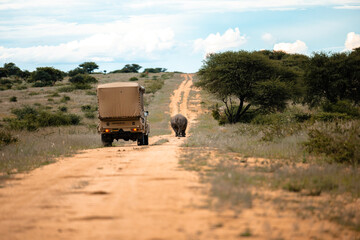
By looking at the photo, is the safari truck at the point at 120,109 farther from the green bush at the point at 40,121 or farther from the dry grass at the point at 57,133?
the green bush at the point at 40,121

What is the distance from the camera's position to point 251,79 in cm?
3466

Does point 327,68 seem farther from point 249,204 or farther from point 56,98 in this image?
point 56,98

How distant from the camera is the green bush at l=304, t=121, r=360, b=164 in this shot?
1130 cm

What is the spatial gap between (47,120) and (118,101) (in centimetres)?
1337

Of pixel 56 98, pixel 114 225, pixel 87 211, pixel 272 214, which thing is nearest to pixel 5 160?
pixel 87 211

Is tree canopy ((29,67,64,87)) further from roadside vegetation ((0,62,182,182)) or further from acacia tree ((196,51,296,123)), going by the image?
acacia tree ((196,51,296,123))

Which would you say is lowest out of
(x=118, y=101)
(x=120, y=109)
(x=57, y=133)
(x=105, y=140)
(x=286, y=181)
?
(x=286, y=181)

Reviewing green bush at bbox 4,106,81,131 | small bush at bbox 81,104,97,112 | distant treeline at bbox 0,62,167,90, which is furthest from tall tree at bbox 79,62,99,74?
green bush at bbox 4,106,81,131

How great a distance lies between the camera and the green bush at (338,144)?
37.1ft

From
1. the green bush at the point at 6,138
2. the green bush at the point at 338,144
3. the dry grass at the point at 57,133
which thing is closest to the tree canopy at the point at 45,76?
the dry grass at the point at 57,133

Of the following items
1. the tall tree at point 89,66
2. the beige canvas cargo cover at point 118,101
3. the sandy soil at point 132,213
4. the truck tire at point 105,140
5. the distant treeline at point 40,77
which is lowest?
the sandy soil at point 132,213

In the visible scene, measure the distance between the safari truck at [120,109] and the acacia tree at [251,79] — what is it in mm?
16928

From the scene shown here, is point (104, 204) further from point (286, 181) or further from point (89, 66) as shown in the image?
point (89, 66)

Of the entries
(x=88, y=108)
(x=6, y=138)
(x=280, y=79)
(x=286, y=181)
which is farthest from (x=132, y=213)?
(x=88, y=108)
